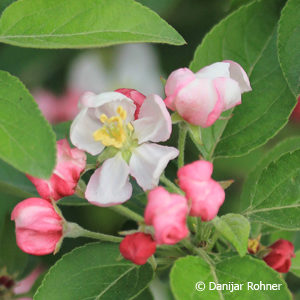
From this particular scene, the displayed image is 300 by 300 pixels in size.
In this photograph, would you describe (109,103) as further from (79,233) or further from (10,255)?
(10,255)

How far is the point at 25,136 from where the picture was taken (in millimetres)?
1148

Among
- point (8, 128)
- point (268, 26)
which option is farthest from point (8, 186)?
point (268, 26)

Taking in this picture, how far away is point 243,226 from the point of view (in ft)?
4.06

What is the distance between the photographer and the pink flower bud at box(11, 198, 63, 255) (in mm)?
1296

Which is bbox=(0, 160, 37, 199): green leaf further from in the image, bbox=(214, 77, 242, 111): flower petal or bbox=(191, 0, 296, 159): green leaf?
bbox=(214, 77, 242, 111): flower petal

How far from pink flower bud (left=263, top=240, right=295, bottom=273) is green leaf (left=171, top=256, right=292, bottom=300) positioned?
205 millimetres

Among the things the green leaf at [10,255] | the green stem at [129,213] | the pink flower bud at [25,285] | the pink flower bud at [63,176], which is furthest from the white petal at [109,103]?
the pink flower bud at [25,285]

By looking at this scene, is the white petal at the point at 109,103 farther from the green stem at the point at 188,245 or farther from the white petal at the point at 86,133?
the green stem at the point at 188,245

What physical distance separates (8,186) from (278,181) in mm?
681

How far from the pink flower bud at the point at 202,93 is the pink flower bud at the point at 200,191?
0.43ft

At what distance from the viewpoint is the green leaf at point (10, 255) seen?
1979mm

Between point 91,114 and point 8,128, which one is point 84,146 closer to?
point 91,114

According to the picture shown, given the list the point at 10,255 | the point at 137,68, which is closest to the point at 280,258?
the point at 10,255

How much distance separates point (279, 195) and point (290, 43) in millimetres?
354
